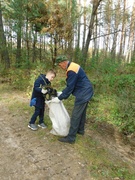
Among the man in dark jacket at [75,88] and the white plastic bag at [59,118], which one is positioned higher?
the man in dark jacket at [75,88]

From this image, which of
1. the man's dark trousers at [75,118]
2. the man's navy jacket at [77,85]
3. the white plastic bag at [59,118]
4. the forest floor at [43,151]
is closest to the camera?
the forest floor at [43,151]

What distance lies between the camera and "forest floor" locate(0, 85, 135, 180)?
3.13 m

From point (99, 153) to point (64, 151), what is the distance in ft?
2.44

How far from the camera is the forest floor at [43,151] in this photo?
10.3 feet

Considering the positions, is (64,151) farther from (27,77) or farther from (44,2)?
(44,2)

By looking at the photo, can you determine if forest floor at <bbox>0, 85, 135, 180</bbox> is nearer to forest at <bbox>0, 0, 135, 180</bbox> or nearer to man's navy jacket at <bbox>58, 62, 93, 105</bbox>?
forest at <bbox>0, 0, 135, 180</bbox>

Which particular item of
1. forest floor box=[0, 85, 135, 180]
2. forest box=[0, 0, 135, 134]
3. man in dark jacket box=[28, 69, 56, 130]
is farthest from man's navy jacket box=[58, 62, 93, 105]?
forest box=[0, 0, 135, 134]

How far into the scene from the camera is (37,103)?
435 centimetres

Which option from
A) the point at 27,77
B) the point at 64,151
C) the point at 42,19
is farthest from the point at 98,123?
the point at 42,19

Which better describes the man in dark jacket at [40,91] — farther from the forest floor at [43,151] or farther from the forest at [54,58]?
the forest at [54,58]

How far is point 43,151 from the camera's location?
3.72 metres

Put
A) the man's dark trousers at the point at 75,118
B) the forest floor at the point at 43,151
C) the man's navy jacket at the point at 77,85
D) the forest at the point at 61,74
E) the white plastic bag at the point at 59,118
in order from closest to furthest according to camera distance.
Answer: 1. the forest floor at the point at 43,151
2. the man's navy jacket at the point at 77,85
3. the man's dark trousers at the point at 75,118
4. the white plastic bag at the point at 59,118
5. the forest at the point at 61,74

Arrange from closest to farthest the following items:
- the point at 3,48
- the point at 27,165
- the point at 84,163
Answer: the point at 27,165
the point at 84,163
the point at 3,48

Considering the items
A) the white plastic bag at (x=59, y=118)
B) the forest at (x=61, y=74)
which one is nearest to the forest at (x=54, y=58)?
the forest at (x=61, y=74)
